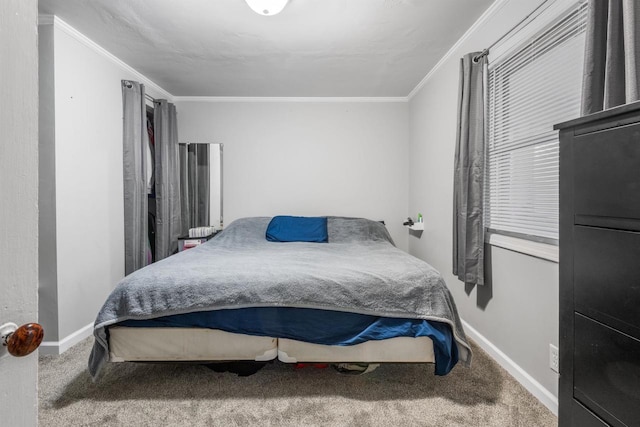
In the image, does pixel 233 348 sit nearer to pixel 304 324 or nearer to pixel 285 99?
pixel 304 324

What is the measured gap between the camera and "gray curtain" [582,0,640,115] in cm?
100

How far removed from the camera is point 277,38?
239cm

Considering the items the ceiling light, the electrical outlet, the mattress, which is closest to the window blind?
the electrical outlet

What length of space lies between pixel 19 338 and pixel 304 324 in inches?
53.8

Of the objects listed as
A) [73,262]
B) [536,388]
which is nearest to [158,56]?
[73,262]

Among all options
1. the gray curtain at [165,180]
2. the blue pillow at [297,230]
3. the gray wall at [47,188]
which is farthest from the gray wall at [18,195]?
the gray curtain at [165,180]

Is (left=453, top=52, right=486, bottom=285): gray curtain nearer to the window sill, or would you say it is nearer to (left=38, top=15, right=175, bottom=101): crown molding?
the window sill

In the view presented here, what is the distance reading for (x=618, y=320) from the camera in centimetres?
70

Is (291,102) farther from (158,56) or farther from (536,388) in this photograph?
(536,388)

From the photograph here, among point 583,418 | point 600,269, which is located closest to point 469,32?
point 600,269

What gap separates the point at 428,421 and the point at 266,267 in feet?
3.74

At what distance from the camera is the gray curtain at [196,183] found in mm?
3729

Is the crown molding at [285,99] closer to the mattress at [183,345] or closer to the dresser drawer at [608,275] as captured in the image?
the mattress at [183,345]

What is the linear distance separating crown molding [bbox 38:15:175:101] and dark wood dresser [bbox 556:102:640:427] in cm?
297
